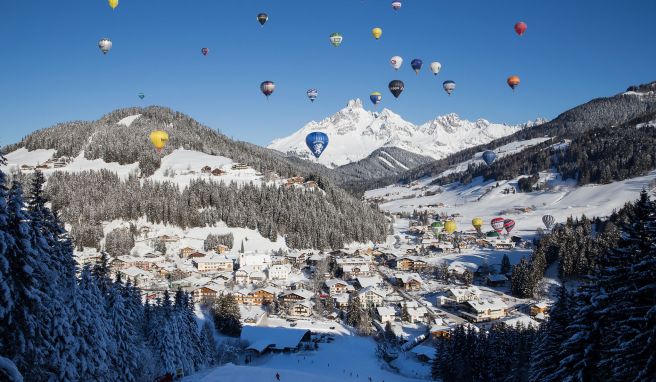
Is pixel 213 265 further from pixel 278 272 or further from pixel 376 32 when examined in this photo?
pixel 376 32

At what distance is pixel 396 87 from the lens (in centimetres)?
8406

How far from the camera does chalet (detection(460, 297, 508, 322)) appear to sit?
67.4 metres

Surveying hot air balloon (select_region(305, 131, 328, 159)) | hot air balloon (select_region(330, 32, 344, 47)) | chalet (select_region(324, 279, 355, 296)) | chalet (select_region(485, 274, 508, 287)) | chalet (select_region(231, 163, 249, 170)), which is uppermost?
hot air balloon (select_region(330, 32, 344, 47))

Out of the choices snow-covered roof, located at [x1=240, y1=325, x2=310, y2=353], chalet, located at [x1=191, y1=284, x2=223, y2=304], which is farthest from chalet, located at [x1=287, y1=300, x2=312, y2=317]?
chalet, located at [x1=191, y1=284, x2=223, y2=304]

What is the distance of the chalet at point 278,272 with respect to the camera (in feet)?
293

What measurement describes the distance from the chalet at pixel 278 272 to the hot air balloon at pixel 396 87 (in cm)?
3752

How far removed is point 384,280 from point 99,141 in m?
117

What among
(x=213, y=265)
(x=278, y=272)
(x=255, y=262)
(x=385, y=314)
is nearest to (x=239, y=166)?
(x=213, y=265)

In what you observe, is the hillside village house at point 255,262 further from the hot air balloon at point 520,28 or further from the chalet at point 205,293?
the hot air balloon at point 520,28

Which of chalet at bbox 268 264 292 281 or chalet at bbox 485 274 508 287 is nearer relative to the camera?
chalet at bbox 485 274 508 287

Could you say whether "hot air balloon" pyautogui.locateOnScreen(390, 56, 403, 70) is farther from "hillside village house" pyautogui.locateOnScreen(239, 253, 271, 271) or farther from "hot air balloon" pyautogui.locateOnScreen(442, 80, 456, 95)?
"hillside village house" pyautogui.locateOnScreen(239, 253, 271, 271)

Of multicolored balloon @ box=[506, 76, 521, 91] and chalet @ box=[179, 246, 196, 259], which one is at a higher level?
multicolored balloon @ box=[506, 76, 521, 91]

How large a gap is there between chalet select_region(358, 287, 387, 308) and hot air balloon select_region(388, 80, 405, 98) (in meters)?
33.5

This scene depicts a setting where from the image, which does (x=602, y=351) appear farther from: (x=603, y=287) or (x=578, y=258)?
(x=578, y=258)
